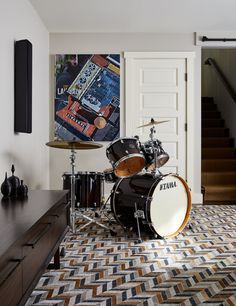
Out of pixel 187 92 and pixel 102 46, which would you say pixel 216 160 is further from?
pixel 102 46

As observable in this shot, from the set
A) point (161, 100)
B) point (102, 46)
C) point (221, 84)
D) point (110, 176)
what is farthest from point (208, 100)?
point (110, 176)

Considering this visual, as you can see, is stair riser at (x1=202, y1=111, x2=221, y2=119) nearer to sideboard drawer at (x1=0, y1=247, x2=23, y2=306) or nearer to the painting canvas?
the painting canvas

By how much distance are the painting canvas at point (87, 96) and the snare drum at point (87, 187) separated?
143cm

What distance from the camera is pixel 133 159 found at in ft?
13.1

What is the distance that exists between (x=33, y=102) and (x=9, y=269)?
327 cm

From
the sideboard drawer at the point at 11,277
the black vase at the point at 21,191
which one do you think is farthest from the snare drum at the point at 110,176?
the sideboard drawer at the point at 11,277

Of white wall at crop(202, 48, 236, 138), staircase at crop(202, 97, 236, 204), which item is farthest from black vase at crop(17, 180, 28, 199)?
white wall at crop(202, 48, 236, 138)

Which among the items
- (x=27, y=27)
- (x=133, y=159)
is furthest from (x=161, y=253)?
(x=27, y=27)

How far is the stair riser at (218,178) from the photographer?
6.14m

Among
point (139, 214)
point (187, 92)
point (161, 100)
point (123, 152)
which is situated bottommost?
point (139, 214)

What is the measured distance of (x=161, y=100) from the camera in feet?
18.1

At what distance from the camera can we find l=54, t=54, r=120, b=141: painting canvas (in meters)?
5.44

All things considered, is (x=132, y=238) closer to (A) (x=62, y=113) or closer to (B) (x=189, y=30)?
(A) (x=62, y=113)

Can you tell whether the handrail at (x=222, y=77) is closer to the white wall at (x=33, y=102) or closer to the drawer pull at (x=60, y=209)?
the white wall at (x=33, y=102)
